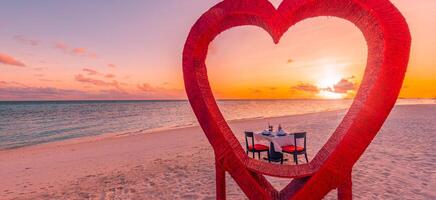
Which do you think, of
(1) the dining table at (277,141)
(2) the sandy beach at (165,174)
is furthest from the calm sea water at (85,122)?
(1) the dining table at (277,141)

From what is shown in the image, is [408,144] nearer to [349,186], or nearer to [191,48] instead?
[349,186]

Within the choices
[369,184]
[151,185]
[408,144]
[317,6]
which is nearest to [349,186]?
[317,6]

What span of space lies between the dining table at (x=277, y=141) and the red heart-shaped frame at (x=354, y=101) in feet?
15.5

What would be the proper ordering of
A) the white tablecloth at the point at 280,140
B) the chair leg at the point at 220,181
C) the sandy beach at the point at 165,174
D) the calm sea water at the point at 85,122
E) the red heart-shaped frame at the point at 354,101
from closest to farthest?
the red heart-shaped frame at the point at 354,101
the chair leg at the point at 220,181
the sandy beach at the point at 165,174
the white tablecloth at the point at 280,140
the calm sea water at the point at 85,122

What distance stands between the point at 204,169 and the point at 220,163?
503 centimetres

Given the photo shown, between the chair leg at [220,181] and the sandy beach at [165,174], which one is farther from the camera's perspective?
the sandy beach at [165,174]

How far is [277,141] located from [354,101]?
5.19m

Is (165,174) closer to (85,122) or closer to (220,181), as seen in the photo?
(220,181)

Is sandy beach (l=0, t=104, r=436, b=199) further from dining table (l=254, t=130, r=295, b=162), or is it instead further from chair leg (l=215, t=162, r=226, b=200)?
chair leg (l=215, t=162, r=226, b=200)

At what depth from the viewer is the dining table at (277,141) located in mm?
7973

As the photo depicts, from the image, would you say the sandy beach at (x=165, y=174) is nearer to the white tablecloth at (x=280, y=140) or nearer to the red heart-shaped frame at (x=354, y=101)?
the white tablecloth at (x=280, y=140)

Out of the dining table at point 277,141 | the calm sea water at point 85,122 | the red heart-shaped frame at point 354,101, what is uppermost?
the red heart-shaped frame at point 354,101

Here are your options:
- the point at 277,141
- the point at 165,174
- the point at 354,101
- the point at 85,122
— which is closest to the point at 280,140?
the point at 277,141

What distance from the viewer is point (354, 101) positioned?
2955 millimetres
